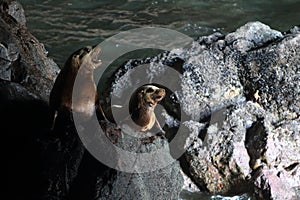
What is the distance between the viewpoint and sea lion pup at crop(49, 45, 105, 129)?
3.38m

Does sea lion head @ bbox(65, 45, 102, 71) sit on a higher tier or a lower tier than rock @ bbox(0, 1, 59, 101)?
higher

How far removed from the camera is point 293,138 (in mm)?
4215

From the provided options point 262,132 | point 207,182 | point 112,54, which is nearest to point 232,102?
point 262,132

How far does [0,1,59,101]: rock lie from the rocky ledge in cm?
1

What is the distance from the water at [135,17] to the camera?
24.9 ft

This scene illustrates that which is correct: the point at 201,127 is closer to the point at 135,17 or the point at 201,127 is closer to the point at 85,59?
the point at 85,59

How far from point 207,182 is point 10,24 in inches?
101

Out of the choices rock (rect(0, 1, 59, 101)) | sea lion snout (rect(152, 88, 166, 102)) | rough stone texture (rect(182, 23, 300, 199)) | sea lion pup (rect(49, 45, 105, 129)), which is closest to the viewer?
sea lion snout (rect(152, 88, 166, 102))

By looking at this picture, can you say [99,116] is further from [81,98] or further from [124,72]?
[124,72]

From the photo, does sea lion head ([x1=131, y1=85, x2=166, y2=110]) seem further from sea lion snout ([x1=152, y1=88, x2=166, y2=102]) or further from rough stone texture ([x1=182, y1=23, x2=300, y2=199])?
rough stone texture ([x1=182, y1=23, x2=300, y2=199])

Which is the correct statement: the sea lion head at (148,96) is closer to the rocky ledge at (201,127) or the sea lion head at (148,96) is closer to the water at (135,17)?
the rocky ledge at (201,127)

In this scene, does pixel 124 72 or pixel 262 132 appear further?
pixel 124 72

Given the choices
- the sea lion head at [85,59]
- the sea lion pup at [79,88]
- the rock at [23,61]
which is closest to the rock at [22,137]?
the sea lion pup at [79,88]

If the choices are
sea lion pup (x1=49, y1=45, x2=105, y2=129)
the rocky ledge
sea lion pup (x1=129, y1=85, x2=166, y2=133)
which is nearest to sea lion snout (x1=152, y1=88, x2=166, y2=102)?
sea lion pup (x1=129, y1=85, x2=166, y2=133)
